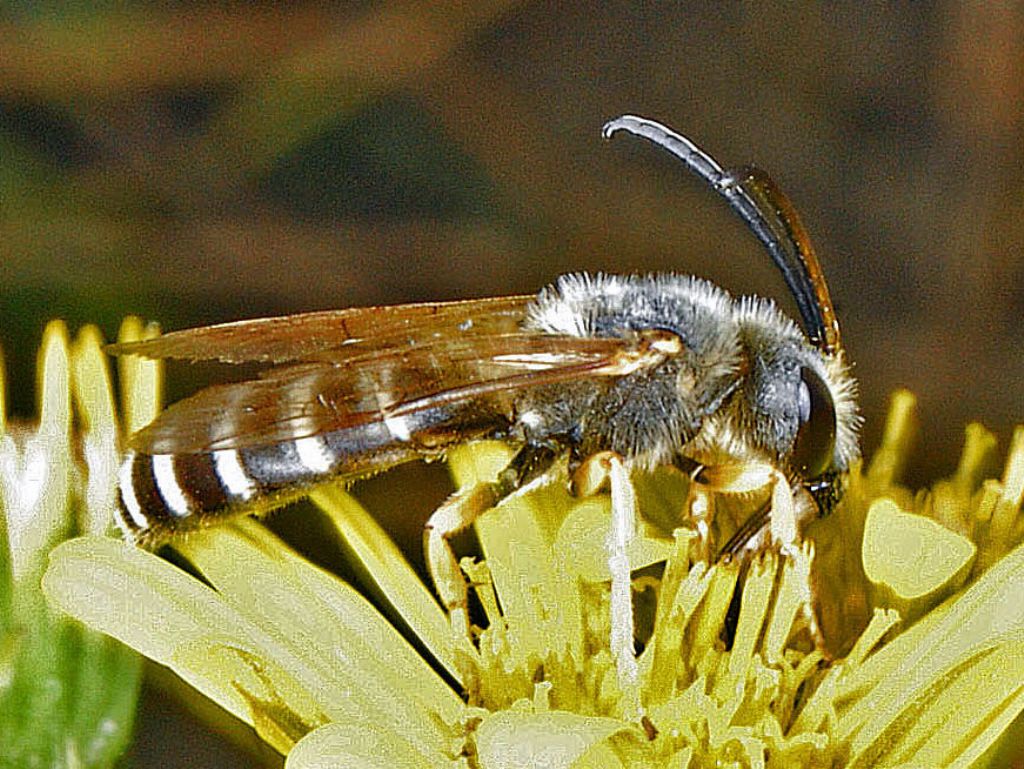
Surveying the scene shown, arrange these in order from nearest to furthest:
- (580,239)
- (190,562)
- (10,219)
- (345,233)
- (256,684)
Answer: (256,684) → (190,562) → (10,219) → (345,233) → (580,239)

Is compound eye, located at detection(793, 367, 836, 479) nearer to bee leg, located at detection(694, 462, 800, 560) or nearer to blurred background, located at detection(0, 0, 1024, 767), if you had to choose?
bee leg, located at detection(694, 462, 800, 560)

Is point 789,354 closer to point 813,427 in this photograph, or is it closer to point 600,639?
point 813,427

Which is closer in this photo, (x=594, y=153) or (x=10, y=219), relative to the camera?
(x=10, y=219)

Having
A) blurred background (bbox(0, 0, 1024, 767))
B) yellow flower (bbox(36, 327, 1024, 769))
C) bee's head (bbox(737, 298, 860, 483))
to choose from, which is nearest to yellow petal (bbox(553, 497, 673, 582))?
yellow flower (bbox(36, 327, 1024, 769))

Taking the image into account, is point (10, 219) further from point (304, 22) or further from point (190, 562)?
point (190, 562)

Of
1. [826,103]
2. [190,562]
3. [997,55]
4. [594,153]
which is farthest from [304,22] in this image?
[190,562]

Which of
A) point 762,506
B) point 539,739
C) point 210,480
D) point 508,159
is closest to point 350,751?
point 539,739
